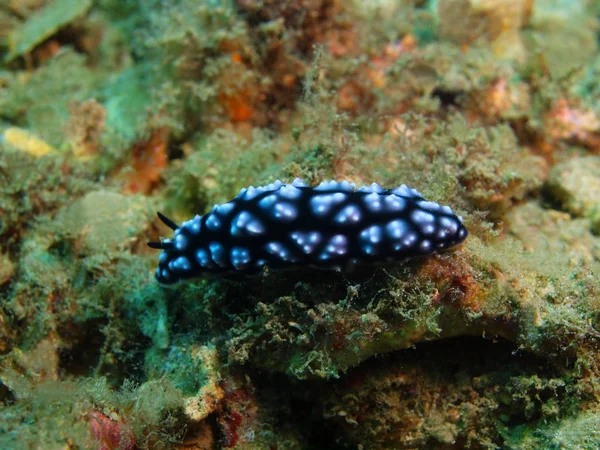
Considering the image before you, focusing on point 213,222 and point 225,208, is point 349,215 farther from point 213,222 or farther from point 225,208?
point 213,222

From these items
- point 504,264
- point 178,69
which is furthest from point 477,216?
point 178,69

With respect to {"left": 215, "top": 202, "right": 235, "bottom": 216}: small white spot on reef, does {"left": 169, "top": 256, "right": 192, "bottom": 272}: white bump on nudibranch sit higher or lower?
lower

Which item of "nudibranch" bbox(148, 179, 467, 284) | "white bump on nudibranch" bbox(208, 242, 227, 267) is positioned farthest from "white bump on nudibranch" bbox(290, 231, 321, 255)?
"white bump on nudibranch" bbox(208, 242, 227, 267)

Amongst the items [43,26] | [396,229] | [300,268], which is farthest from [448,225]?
[43,26]

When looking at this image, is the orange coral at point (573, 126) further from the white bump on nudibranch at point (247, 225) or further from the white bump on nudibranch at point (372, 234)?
the white bump on nudibranch at point (247, 225)

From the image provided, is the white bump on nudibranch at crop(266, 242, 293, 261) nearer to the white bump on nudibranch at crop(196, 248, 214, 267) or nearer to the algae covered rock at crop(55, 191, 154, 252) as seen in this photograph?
the white bump on nudibranch at crop(196, 248, 214, 267)

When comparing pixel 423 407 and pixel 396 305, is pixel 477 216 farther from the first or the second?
pixel 423 407

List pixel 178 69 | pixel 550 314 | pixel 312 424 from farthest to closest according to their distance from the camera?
1. pixel 178 69
2. pixel 312 424
3. pixel 550 314

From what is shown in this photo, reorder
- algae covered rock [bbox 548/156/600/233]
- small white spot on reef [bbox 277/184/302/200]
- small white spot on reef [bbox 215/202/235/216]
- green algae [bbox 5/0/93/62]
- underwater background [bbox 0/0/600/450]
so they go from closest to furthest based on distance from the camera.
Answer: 1. small white spot on reef [bbox 277/184/302/200]
2. small white spot on reef [bbox 215/202/235/216]
3. underwater background [bbox 0/0/600/450]
4. algae covered rock [bbox 548/156/600/233]
5. green algae [bbox 5/0/93/62]
